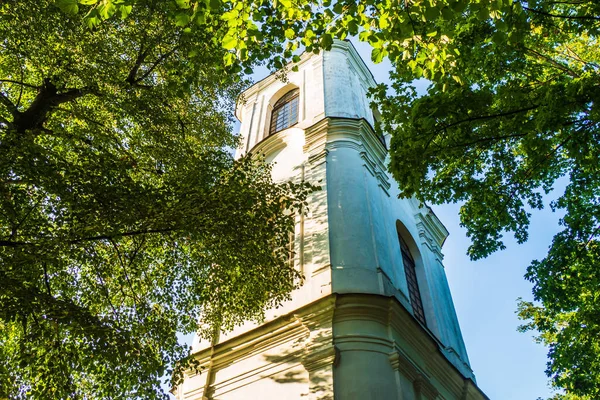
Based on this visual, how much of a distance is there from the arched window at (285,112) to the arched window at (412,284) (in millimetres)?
6521

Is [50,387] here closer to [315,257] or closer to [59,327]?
[59,327]

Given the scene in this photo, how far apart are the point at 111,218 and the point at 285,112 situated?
12.8 m

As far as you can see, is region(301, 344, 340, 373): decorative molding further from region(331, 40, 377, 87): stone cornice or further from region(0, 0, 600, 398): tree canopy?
region(331, 40, 377, 87): stone cornice

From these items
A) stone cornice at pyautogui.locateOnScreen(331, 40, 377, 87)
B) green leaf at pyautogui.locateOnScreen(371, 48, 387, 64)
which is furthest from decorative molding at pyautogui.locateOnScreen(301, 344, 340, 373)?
stone cornice at pyautogui.locateOnScreen(331, 40, 377, 87)

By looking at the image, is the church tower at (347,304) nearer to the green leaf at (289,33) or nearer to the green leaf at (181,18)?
the green leaf at (289,33)

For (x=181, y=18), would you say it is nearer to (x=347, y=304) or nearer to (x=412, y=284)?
(x=347, y=304)

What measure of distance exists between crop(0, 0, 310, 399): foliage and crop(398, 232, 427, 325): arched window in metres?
4.78

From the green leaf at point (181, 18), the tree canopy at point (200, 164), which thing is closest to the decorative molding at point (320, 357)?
the tree canopy at point (200, 164)

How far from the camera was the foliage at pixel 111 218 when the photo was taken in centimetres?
602

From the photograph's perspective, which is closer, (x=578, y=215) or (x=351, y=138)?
(x=578, y=215)

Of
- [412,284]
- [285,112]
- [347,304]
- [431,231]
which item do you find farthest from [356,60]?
[347,304]

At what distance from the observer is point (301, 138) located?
47.9 ft

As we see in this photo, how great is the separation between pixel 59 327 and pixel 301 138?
9.78 meters

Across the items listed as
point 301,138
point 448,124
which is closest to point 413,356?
point 448,124
